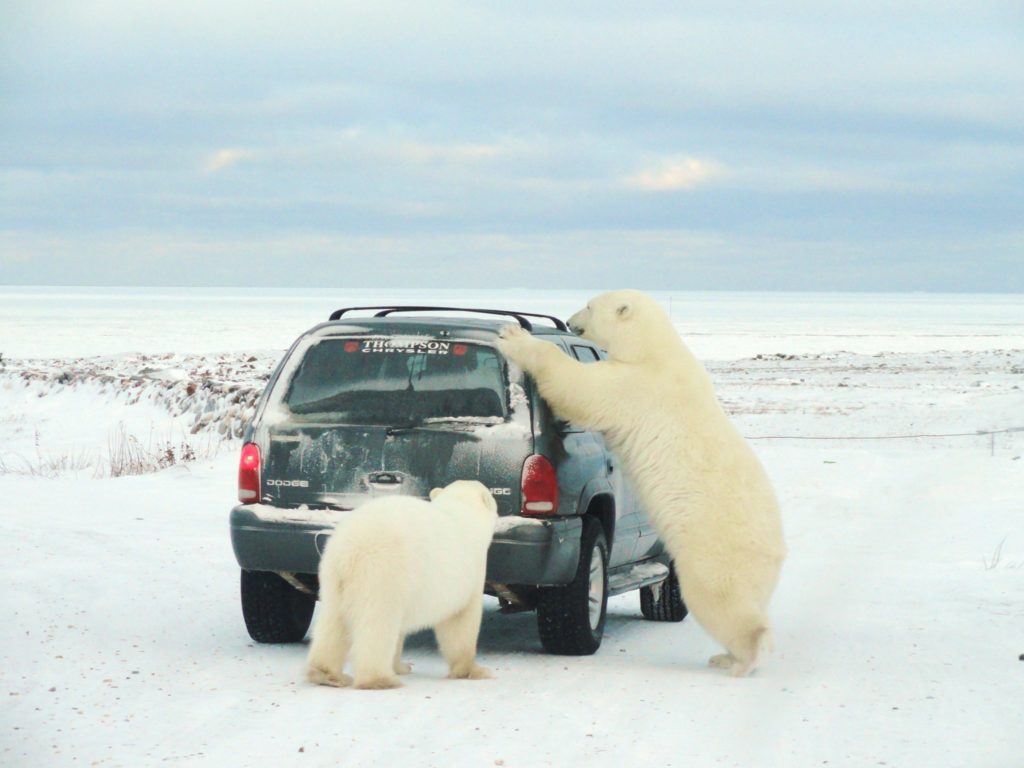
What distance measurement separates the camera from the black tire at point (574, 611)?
7238 millimetres

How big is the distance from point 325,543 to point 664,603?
351 centimetres

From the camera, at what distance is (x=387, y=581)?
19.5 feet

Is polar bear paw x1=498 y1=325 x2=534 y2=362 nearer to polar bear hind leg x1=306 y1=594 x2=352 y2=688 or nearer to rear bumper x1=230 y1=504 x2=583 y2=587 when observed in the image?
rear bumper x1=230 y1=504 x2=583 y2=587

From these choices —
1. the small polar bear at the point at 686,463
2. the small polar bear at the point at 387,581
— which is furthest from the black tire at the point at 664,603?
the small polar bear at the point at 387,581

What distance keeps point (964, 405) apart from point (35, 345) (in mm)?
37368

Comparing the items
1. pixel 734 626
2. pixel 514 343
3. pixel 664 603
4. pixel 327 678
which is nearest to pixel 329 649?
pixel 327 678

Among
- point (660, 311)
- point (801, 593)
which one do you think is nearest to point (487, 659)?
point (660, 311)

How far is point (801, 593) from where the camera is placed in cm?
979

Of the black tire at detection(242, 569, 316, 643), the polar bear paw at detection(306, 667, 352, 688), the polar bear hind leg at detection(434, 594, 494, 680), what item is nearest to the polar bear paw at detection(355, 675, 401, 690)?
the polar bear paw at detection(306, 667, 352, 688)

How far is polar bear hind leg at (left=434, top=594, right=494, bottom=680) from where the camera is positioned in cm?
655

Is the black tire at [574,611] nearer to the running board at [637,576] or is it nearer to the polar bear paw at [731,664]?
the running board at [637,576]

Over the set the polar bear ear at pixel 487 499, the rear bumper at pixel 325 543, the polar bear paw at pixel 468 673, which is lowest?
the polar bear paw at pixel 468 673

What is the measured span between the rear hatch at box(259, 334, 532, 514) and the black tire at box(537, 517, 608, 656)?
0.64 m

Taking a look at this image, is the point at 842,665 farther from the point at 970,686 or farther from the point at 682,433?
the point at 682,433
